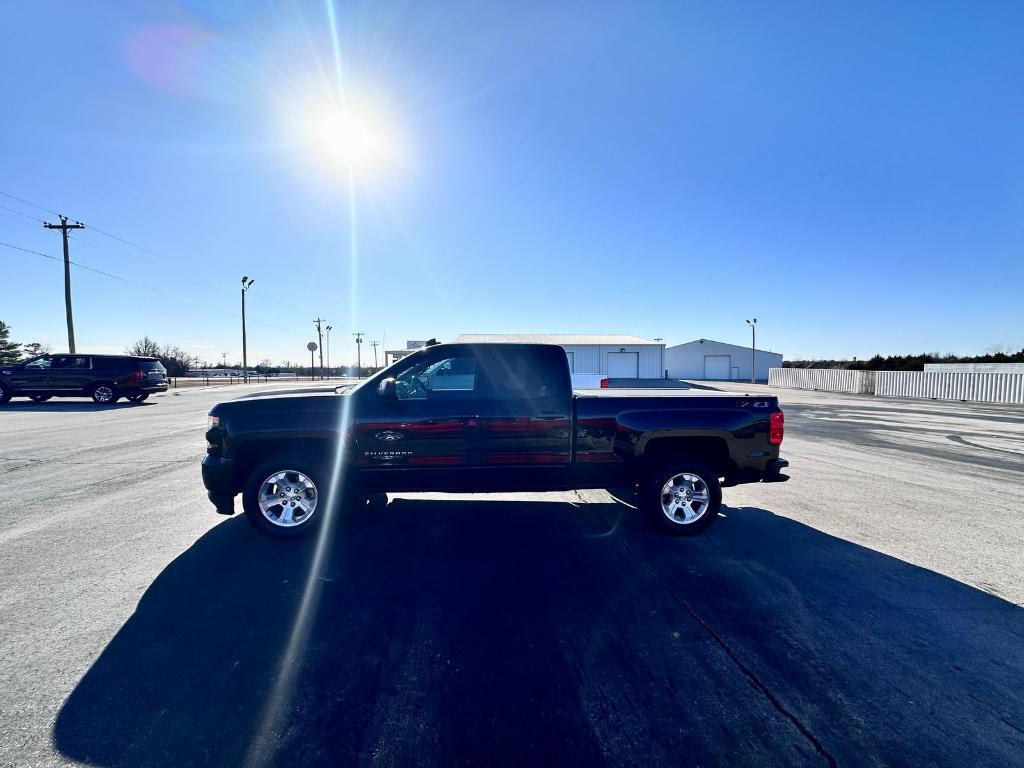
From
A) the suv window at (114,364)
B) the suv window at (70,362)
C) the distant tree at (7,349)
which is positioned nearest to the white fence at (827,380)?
the suv window at (114,364)

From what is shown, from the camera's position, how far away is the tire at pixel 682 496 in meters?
4.58

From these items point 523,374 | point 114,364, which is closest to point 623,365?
point 114,364

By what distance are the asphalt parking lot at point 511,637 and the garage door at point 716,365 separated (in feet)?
174

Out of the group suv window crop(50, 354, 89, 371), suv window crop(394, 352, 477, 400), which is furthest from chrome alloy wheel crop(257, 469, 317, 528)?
suv window crop(50, 354, 89, 371)

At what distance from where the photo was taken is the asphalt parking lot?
207 cm

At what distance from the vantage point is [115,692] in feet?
7.74

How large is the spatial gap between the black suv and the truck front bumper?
1796 cm

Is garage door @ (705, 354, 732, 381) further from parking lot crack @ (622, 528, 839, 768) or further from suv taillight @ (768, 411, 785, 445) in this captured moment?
parking lot crack @ (622, 528, 839, 768)

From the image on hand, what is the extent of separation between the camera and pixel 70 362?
1739 centimetres

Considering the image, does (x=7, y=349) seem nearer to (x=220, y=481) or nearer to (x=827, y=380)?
(x=220, y=481)

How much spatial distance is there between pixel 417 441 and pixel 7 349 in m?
66.3

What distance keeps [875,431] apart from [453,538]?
44.2 feet

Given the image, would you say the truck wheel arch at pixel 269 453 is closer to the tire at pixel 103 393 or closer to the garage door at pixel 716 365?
the tire at pixel 103 393

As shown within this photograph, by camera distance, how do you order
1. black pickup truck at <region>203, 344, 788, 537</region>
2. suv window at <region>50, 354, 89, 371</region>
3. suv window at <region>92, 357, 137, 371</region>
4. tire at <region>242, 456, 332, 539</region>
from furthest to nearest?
suv window at <region>92, 357, 137, 371</region>, suv window at <region>50, 354, 89, 371</region>, black pickup truck at <region>203, 344, 788, 537</region>, tire at <region>242, 456, 332, 539</region>
